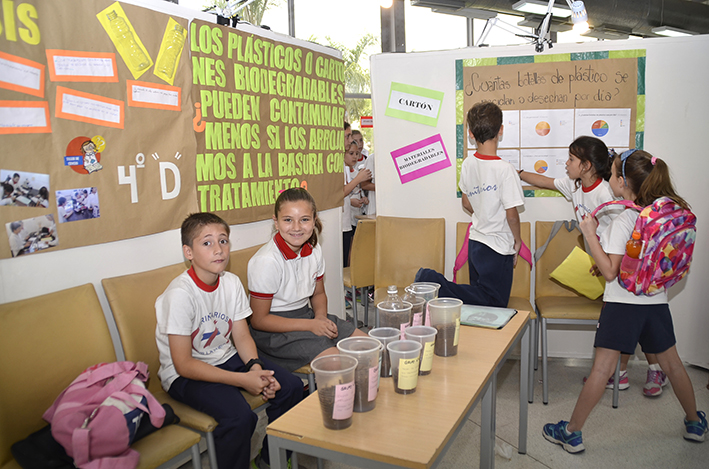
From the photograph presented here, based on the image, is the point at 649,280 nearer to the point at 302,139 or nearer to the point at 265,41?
the point at 302,139

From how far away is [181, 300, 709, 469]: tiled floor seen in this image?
2.30m

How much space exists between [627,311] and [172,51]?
236 cm

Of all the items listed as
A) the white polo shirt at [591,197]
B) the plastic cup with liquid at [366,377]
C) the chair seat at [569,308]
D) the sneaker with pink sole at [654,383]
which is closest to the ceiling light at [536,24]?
the white polo shirt at [591,197]

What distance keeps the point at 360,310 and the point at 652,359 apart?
8.49 feet

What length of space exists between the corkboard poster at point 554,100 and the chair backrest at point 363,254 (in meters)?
0.91

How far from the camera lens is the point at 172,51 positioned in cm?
223

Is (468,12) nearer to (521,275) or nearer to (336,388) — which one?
(521,275)

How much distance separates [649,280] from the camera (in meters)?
2.16

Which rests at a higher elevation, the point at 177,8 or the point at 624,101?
the point at 177,8

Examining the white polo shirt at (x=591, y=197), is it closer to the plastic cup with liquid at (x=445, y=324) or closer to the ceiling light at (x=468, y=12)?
the plastic cup with liquid at (x=445, y=324)

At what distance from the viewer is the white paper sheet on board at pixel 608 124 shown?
3.29 meters

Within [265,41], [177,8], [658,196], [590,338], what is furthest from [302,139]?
[590,338]

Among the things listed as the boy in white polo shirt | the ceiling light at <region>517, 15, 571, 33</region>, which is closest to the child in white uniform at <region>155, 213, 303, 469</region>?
the boy in white polo shirt

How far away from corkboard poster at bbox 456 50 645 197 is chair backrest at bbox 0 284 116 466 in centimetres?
259
